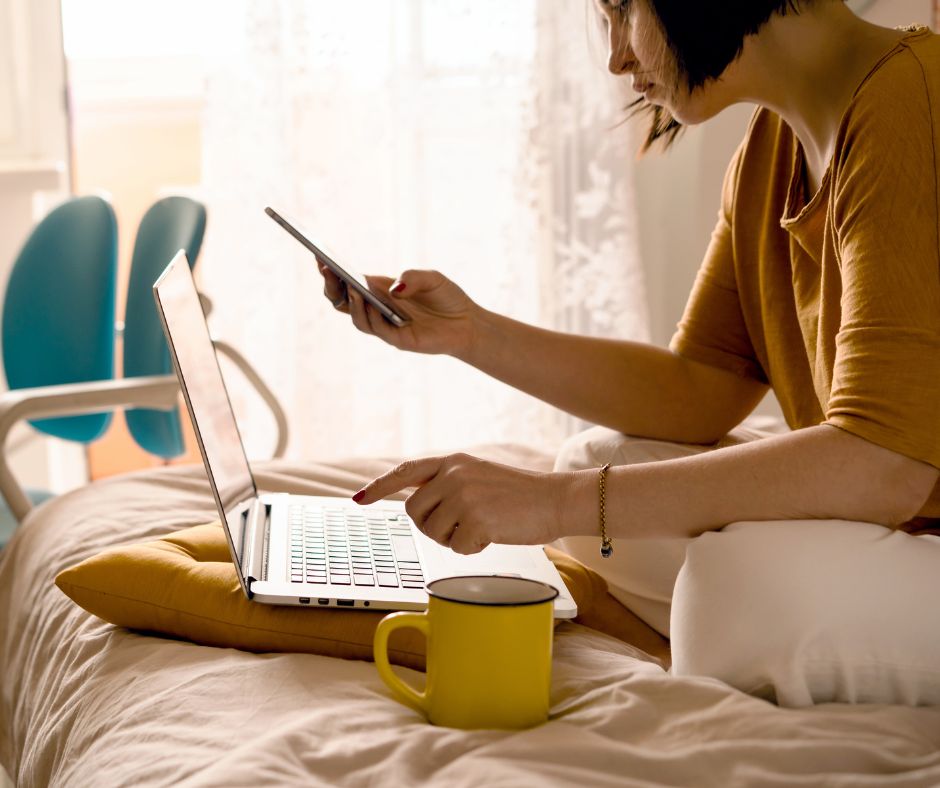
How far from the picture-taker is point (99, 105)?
433cm

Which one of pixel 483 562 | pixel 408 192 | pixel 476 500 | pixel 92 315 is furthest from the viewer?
pixel 408 192

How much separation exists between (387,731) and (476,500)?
179 mm

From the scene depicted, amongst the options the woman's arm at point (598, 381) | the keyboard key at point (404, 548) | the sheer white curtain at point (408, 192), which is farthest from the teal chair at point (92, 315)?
the keyboard key at point (404, 548)

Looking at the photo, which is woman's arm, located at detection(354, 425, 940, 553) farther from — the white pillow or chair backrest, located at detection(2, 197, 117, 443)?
chair backrest, located at detection(2, 197, 117, 443)

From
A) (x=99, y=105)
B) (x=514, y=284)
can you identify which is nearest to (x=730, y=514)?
(x=514, y=284)

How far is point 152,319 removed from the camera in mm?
1949

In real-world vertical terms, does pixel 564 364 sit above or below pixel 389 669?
above

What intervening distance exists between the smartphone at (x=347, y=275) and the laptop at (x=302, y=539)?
0.11 meters

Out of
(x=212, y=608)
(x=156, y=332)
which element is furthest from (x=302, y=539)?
(x=156, y=332)

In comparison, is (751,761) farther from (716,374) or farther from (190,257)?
(190,257)

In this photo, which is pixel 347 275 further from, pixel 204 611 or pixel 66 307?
pixel 66 307

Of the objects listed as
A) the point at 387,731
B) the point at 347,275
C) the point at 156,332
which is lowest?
the point at 387,731

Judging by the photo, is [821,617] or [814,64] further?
[814,64]

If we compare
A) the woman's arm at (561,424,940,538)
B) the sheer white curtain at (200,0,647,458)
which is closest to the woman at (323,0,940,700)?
the woman's arm at (561,424,940,538)
